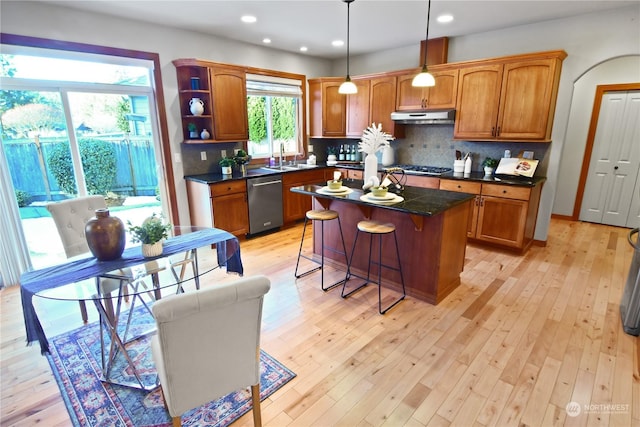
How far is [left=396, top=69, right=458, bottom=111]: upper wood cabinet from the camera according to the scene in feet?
14.5

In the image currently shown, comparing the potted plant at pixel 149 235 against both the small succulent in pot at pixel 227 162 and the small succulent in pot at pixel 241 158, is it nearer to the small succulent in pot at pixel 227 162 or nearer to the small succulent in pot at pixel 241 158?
the small succulent in pot at pixel 227 162

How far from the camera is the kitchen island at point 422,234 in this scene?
2.79 metres

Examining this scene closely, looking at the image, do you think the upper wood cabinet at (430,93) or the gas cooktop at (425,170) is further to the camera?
the gas cooktop at (425,170)

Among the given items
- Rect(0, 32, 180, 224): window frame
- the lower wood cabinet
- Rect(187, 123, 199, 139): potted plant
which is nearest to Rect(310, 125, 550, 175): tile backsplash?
the lower wood cabinet

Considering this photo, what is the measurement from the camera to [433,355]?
2295 mm

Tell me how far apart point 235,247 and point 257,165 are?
9.73 ft

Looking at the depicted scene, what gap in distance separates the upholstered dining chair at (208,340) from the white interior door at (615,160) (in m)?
5.89

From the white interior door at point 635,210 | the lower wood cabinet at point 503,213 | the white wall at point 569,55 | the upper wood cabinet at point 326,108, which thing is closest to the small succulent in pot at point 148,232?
the lower wood cabinet at point 503,213

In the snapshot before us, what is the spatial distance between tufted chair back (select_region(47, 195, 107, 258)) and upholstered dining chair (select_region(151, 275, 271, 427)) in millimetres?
1416

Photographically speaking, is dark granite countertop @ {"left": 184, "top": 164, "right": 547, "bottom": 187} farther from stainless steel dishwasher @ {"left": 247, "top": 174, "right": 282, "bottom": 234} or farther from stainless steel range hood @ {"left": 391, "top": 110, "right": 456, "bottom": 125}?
stainless steel range hood @ {"left": 391, "top": 110, "right": 456, "bottom": 125}

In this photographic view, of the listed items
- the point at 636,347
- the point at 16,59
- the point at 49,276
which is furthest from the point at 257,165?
the point at 636,347

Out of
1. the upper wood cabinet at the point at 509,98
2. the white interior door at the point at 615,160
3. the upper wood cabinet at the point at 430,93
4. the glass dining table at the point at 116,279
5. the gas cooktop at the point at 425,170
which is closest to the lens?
the glass dining table at the point at 116,279

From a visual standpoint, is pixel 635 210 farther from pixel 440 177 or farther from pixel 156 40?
pixel 156 40

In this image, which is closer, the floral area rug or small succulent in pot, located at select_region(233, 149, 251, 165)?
the floral area rug
